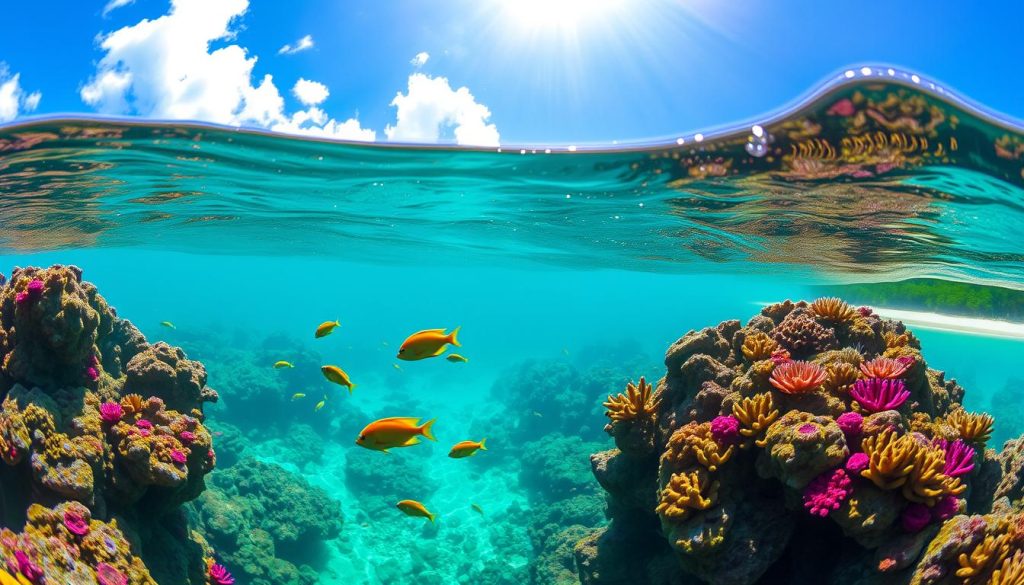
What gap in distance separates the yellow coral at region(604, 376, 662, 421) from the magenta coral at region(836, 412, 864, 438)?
7.53ft

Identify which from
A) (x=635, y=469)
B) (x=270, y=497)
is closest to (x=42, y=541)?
(x=635, y=469)

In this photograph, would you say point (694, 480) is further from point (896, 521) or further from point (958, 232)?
point (958, 232)

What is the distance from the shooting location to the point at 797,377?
5441 millimetres

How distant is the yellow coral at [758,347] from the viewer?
6363 millimetres

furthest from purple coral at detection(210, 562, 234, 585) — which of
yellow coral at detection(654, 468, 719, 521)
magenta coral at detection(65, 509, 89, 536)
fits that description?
yellow coral at detection(654, 468, 719, 521)

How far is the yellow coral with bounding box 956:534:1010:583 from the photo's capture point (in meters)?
3.96

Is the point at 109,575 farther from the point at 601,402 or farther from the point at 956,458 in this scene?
the point at 601,402

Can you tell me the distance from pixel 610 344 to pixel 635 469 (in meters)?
40.8

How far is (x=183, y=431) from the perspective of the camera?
7.25 meters

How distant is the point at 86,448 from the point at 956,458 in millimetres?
9673

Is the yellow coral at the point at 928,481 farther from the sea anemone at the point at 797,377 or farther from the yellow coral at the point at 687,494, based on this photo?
the yellow coral at the point at 687,494

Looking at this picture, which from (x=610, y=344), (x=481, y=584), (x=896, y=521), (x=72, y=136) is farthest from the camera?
(x=610, y=344)

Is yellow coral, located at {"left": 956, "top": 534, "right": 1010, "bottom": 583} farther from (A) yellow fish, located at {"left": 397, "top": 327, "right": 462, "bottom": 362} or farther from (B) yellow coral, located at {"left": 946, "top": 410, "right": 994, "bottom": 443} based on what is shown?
(A) yellow fish, located at {"left": 397, "top": 327, "right": 462, "bottom": 362}

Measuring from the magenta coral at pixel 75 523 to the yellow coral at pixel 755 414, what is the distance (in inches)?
288
